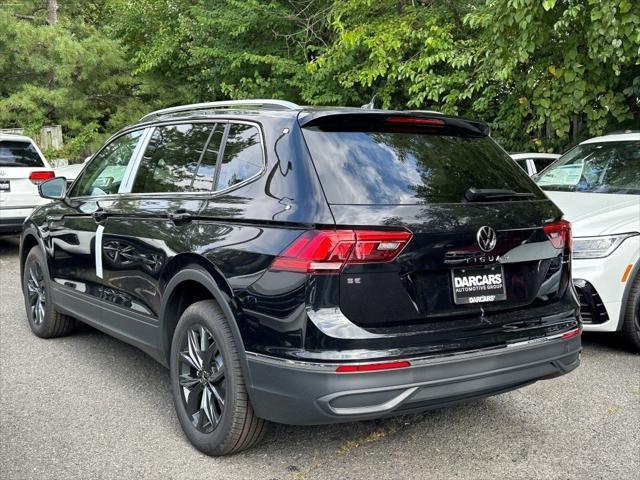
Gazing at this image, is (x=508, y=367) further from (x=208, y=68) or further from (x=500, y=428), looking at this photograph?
(x=208, y=68)

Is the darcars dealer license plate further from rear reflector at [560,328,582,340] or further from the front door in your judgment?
the front door

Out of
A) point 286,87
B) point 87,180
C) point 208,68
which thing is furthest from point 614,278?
point 208,68

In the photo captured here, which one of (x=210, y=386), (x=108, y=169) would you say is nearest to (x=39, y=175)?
(x=108, y=169)

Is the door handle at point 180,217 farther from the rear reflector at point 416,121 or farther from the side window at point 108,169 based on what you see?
the rear reflector at point 416,121

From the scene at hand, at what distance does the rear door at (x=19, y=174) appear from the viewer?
948 cm

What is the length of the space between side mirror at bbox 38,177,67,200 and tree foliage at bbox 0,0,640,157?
16.0ft

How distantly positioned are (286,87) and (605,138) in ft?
24.8

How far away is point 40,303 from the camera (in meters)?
5.71

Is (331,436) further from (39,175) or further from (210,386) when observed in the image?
(39,175)

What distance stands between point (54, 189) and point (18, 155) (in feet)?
16.4

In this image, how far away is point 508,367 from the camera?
3.14 meters

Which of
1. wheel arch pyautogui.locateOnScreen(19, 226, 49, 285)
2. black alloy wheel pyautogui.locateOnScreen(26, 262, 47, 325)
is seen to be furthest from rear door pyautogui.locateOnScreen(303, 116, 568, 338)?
black alloy wheel pyautogui.locateOnScreen(26, 262, 47, 325)

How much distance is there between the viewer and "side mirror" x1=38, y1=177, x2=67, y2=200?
5.34m

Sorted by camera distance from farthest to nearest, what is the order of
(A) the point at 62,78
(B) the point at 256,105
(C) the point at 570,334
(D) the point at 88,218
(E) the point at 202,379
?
(A) the point at 62,78 → (D) the point at 88,218 → (B) the point at 256,105 → (E) the point at 202,379 → (C) the point at 570,334
